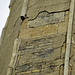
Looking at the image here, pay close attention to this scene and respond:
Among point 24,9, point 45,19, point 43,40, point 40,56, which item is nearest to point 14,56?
point 40,56

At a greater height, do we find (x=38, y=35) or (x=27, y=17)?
(x=27, y=17)

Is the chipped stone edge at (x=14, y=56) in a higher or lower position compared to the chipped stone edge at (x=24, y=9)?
lower

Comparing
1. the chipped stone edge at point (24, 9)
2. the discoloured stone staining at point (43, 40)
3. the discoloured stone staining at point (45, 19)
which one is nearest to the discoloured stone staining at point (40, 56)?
the discoloured stone staining at point (43, 40)

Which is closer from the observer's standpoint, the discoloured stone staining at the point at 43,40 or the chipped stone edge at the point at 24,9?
the discoloured stone staining at the point at 43,40

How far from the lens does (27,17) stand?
698 centimetres

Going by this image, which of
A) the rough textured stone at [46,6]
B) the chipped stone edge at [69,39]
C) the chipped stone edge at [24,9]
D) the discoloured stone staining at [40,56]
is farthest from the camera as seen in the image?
the chipped stone edge at [24,9]

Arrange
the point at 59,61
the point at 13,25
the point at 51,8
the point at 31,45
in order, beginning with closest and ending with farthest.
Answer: the point at 59,61 → the point at 31,45 → the point at 51,8 → the point at 13,25

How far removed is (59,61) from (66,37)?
0.56 m

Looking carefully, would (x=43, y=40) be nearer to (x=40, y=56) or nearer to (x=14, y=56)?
(x=40, y=56)

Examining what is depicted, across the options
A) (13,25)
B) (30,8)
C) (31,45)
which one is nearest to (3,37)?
(13,25)

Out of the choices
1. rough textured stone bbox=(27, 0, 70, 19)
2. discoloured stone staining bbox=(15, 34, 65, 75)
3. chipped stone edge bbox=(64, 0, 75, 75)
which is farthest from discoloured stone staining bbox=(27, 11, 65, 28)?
discoloured stone staining bbox=(15, 34, 65, 75)

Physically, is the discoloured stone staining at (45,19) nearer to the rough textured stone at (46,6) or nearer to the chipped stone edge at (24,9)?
the rough textured stone at (46,6)

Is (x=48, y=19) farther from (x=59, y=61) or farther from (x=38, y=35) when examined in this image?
(x=59, y=61)

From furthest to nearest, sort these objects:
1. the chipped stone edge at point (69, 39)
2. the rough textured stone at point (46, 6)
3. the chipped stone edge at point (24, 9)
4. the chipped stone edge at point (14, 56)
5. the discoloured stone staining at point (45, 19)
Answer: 1. the chipped stone edge at point (24, 9)
2. the rough textured stone at point (46, 6)
3. the discoloured stone staining at point (45, 19)
4. the chipped stone edge at point (14, 56)
5. the chipped stone edge at point (69, 39)
